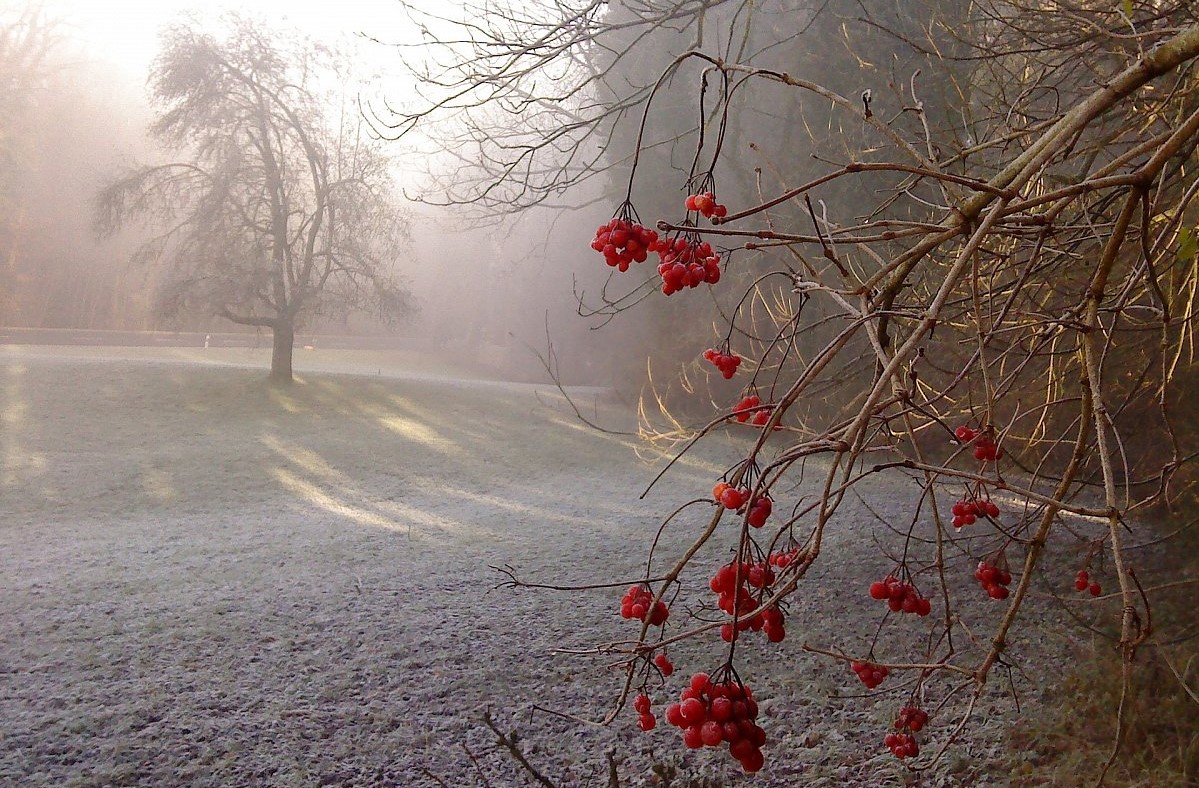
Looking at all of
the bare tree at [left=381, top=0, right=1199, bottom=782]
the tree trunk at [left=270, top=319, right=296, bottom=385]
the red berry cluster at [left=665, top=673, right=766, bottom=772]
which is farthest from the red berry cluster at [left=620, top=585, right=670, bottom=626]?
the tree trunk at [left=270, top=319, right=296, bottom=385]

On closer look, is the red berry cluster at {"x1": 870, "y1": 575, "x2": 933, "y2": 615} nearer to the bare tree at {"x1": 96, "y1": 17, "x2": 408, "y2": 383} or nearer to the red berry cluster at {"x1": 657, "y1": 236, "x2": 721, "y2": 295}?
the red berry cluster at {"x1": 657, "y1": 236, "x2": 721, "y2": 295}

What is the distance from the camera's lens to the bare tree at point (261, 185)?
30.5ft

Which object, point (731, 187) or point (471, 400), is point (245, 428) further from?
point (731, 187)

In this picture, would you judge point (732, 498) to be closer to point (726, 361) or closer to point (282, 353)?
point (726, 361)

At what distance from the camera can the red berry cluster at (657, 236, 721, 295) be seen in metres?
1.11

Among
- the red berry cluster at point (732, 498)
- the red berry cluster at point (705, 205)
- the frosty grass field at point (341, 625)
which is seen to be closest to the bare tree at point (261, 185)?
the frosty grass field at point (341, 625)

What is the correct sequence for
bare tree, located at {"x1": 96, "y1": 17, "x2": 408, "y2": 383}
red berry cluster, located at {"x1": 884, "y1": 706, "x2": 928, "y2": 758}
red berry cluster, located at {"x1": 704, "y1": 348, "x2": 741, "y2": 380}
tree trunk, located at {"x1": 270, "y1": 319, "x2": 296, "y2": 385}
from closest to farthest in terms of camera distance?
red berry cluster, located at {"x1": 704, "y1": 348, "x2": 741, "y2": 380} → red berry cluster, located at {"x1": 884, "y1": 706, "x2": 928, "y2": 758} → bare tree, located at {"x1": 96, "y1": 17, "x2": 408, "y2": 383} → tree trunk, located at {"x1": 270, "y1": 319, "x2": 296, "y2": 385}

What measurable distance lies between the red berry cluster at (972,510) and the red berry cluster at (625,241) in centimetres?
70

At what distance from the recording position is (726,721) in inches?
36.6

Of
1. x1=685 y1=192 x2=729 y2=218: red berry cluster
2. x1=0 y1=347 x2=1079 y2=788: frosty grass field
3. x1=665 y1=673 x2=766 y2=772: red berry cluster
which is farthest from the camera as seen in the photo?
x1=0 y1=347 x2=1079 y2=788: frosty grass field

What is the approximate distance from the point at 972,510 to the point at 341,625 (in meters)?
2.56

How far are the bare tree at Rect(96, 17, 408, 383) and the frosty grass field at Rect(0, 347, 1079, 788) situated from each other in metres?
2.86

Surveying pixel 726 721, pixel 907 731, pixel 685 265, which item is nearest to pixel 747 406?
pixel 685 265

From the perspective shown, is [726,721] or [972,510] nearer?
[726,721]
